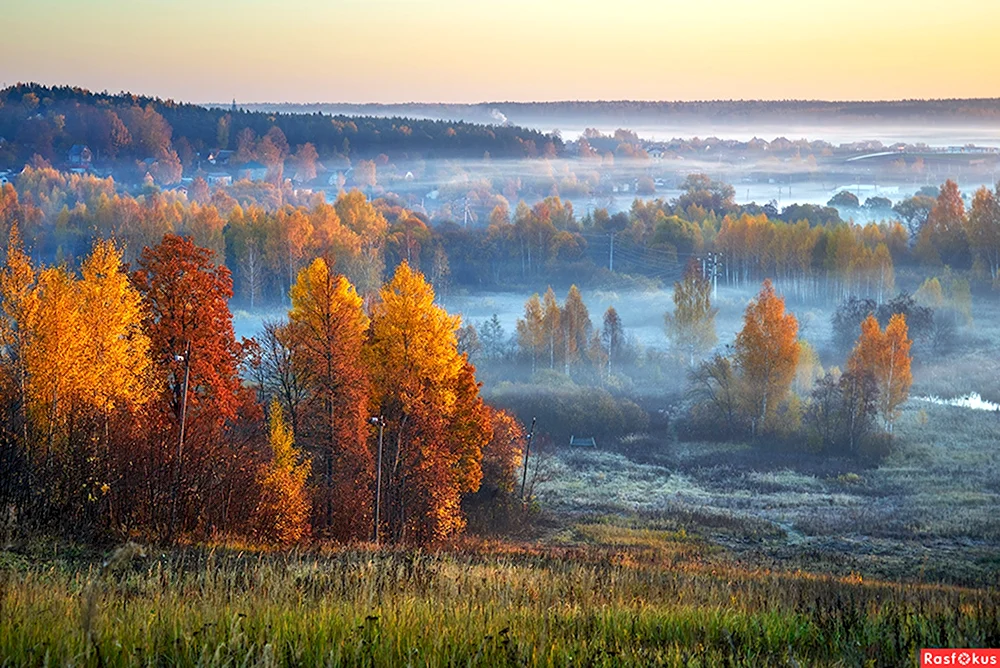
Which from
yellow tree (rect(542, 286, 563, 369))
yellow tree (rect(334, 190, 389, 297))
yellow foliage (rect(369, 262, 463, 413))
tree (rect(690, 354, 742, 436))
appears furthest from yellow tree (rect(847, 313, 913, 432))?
yellow tree (rect(334, 190, 389, 297))

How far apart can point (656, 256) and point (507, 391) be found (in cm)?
5578

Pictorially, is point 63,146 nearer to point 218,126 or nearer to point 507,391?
point 218,126

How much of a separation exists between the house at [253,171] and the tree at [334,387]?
163 metres

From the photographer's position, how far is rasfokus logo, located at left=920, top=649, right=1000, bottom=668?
238 inches

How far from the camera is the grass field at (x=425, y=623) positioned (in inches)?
200

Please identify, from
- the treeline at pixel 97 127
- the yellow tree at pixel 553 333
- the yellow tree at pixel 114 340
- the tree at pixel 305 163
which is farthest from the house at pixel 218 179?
the yellow tree at pixel 114 340

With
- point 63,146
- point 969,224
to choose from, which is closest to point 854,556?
point 969,224

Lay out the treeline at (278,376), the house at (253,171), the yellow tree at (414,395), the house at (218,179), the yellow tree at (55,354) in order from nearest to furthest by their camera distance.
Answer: the treeline at (278,376) < the yellow tree at (55,354) < the yellow tree at (414,395) < the house at (218,179) < the house at (253,171)

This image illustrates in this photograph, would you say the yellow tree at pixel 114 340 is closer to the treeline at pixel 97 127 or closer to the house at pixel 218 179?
the treeline at pixel 97 127

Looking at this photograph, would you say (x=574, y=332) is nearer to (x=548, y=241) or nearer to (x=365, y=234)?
(x=365, y=234)

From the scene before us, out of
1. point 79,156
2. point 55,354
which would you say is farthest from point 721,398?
point 79,156

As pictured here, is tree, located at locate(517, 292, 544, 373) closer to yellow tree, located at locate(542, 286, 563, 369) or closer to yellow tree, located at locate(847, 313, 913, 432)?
yellow tree, located at locate(542, 286, 563, 369)

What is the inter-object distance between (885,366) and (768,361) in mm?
6499

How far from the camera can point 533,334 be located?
250 ft
